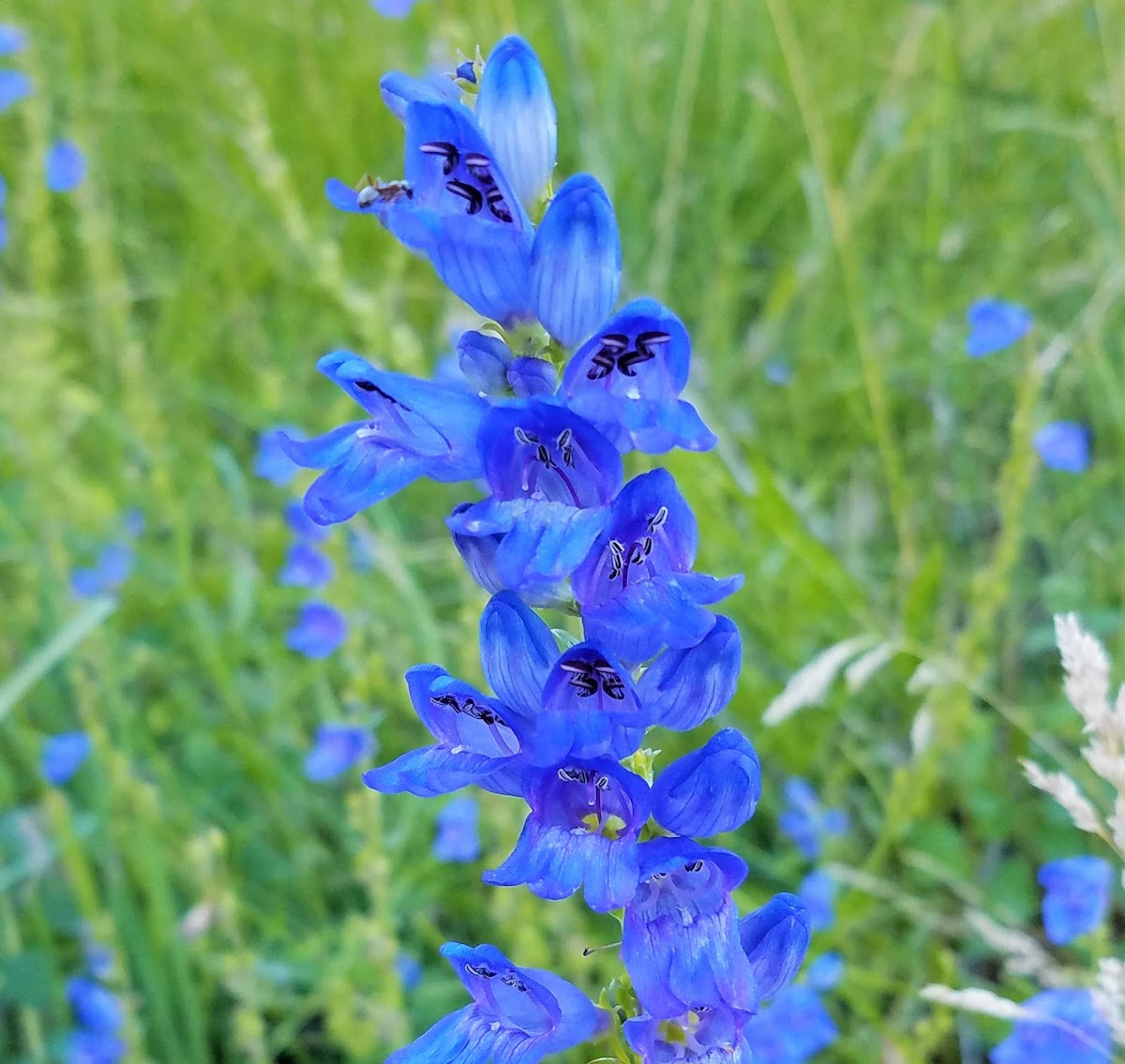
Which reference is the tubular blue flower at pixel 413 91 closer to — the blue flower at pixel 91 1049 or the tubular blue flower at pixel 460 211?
the tubular blue flower at pixel 460 211

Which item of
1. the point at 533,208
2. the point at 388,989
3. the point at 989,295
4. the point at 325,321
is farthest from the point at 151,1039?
the point at 989,295

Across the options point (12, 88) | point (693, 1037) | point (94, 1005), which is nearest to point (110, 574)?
point (94, 1005)

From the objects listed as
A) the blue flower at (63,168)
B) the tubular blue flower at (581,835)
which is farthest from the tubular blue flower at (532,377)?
the blue flower at (63,168)

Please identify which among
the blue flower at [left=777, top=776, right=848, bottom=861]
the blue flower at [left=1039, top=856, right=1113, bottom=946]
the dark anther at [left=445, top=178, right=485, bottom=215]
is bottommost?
the blue flower at [left=1039, top=856, right=1113, bottom=946]

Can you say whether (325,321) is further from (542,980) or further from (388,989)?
(542,980)

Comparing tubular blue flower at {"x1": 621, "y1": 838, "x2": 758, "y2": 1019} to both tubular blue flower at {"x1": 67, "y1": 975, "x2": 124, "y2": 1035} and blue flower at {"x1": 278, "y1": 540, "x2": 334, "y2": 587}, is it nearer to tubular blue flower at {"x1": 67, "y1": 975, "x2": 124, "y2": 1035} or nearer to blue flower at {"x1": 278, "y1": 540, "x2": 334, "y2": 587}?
tubular blue flower at {"x1": 67, "y1": 975, "x2": 124, "y2": 1035}

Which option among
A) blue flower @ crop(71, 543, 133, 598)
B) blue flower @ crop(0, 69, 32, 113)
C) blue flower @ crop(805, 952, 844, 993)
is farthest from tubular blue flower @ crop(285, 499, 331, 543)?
blue flower @ crop(0, 69, 32, 113)

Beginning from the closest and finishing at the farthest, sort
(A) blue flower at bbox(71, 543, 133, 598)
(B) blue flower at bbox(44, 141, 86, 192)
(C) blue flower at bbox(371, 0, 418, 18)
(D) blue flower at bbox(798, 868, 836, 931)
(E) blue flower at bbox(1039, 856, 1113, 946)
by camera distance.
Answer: (E) blue flower at bbox(1039, 856, 1113, 946), (D) blue flower at bbox(798, 868, 836, 931), (A) blue flower at bbox(71, 543, 133, 598), (C) blue flower at bbox(371, 0, 418, 18), (B) blue flower at bbox(44, 141, 86, 192)
